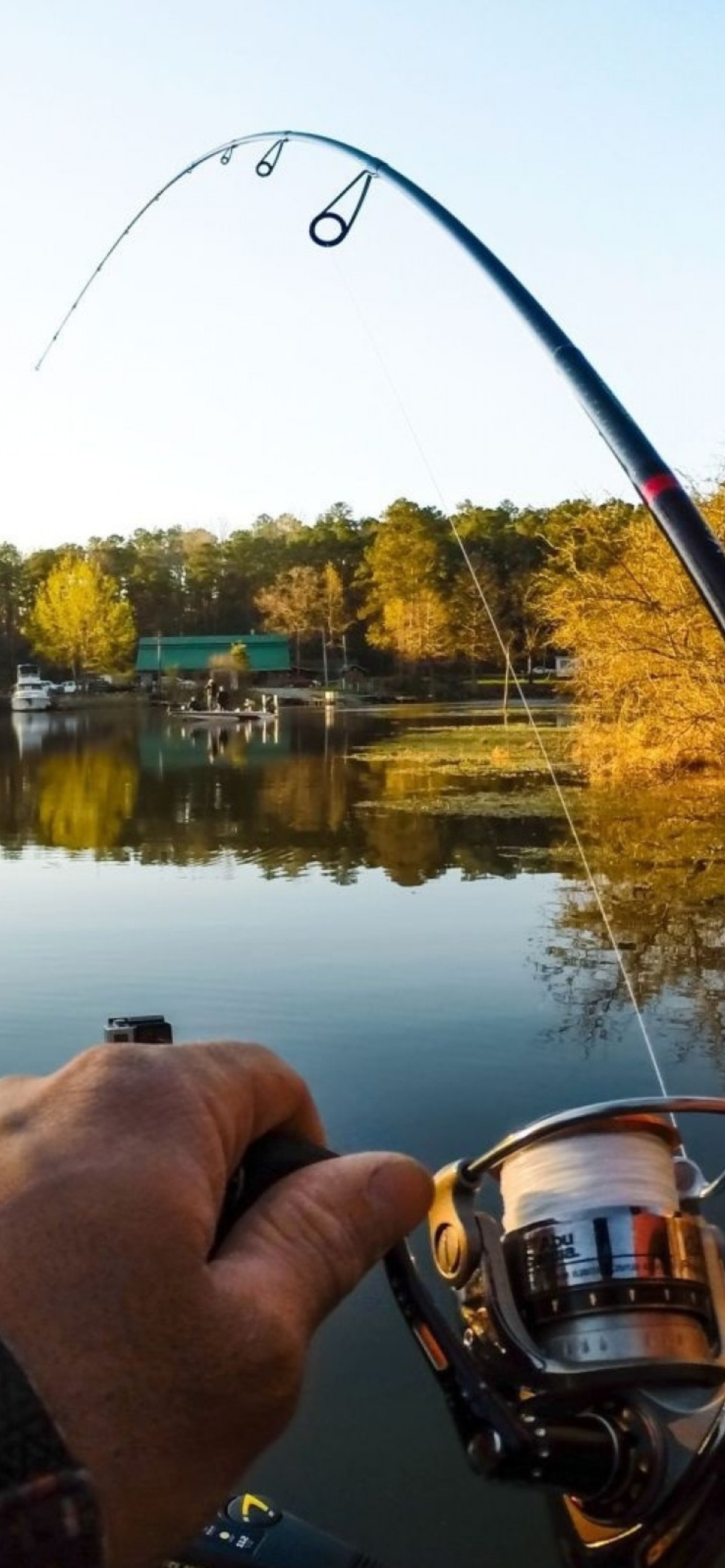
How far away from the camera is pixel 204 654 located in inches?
2884

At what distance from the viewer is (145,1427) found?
59cm

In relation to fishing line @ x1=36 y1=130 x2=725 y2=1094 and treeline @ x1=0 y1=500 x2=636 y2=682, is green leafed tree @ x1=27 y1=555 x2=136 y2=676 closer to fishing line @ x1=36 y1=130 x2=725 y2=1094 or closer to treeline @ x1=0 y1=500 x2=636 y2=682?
treeline @ x1=0 y1=500 x2=636 y2=682

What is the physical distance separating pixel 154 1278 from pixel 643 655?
738 inches

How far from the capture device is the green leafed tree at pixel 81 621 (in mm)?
68812

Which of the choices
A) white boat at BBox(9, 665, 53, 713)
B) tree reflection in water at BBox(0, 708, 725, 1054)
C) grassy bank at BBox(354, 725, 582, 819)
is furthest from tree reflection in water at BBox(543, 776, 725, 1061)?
white boat at BBox(9, 665, 53, 713)

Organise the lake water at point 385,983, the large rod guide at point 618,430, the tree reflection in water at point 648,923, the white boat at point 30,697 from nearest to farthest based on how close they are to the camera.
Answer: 1. the large rod guide at point 618,430
2. the lake water at point 385,983
3. the tree reflection in water at point 648,923
4. the white boat at point 30,697

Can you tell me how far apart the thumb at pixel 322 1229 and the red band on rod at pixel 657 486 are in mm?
1746

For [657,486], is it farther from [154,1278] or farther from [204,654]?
[204,654]

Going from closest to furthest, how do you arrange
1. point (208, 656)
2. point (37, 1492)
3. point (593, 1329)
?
point (37, 1492) < point (593, 1329) < point (208, 656)

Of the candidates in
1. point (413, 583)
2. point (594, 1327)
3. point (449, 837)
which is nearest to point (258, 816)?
point (449, 837)

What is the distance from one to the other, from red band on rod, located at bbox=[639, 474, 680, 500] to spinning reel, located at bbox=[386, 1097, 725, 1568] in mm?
1285

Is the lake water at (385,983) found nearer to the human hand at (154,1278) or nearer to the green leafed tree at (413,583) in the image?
the human hand at (154,1278)

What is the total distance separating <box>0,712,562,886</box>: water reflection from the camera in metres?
12.3

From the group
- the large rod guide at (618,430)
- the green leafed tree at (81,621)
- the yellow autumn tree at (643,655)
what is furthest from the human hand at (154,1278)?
the green leafed tree at (81,621)
